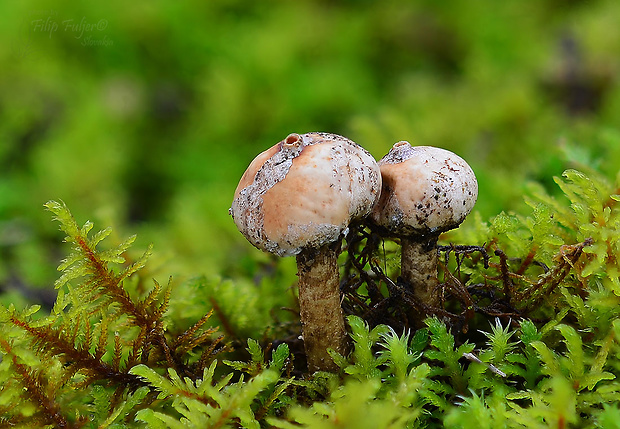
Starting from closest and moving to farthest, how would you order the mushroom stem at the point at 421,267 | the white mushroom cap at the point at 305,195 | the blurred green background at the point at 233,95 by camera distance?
the white mushroom cap at the point at 305,195, the mushroom stem at the point at 421,267, the blurred green background at the point at 233,95

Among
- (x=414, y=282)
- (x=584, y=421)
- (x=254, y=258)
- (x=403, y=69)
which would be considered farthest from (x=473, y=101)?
(x=584, y=421)

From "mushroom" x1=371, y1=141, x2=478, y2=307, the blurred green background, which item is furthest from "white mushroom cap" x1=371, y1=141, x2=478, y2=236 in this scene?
the blurred green background

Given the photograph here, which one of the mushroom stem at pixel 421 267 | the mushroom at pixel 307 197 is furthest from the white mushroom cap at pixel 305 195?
the mushroom stem at pixel 421 267

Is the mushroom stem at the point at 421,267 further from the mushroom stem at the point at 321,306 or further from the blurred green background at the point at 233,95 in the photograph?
the blurred green background at the point at 233,95

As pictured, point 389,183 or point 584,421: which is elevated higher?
point 389,183

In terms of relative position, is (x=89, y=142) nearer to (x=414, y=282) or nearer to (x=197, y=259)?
(x=197, y=259)

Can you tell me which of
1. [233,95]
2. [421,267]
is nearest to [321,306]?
[421,267]

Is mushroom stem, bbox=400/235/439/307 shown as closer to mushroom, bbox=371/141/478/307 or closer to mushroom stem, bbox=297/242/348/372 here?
mushroom, bbox=371/141/478/307
